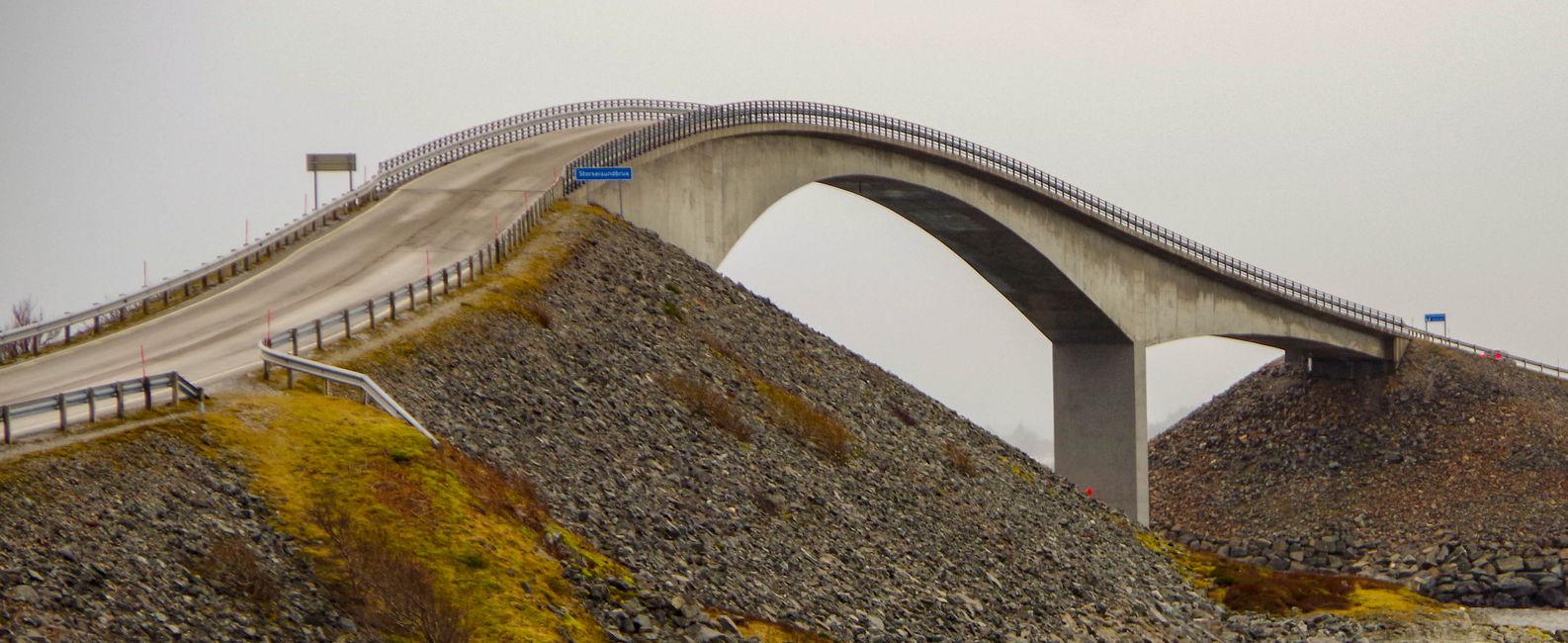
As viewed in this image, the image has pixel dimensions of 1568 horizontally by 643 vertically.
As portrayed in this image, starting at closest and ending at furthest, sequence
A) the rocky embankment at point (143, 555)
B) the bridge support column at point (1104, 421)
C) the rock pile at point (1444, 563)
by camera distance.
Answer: the rocky embankment at point (143, 555)
the rock pile at point (1444, 563)
the bridge support column at point (1104, 421)

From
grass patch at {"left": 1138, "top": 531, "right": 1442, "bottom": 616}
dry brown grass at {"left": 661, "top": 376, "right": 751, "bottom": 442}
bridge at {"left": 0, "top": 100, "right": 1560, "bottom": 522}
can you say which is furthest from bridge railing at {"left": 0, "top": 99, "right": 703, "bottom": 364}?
grass patch at {"left": 1138, "top": 531, "right": 1442, "bottom": 616}

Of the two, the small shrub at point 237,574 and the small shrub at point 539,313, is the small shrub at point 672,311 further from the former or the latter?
the small shrub at point 237,574

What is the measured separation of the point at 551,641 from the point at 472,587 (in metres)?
1.84

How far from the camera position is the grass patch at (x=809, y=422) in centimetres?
5312

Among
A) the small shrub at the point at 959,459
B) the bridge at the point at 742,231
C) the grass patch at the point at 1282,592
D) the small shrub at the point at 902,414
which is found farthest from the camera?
the grass patch at the point at 1282,592

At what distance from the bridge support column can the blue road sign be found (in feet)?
107

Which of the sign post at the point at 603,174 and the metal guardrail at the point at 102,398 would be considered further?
the sign post at the point at 603,174

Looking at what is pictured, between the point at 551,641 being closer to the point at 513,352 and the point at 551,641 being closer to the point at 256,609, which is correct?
the point at 256,609

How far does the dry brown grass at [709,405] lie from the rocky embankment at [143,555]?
18888 mm

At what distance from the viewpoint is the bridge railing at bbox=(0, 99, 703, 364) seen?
46.2 m

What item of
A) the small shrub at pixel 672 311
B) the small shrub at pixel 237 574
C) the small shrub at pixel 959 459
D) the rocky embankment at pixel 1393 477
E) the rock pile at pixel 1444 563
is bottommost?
the rock pile at pixel 1444 563

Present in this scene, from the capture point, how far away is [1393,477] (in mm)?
91938

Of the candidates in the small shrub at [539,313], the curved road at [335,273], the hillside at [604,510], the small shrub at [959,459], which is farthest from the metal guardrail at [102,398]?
the small shrub at [959,459]

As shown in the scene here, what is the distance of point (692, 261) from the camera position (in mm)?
64312
